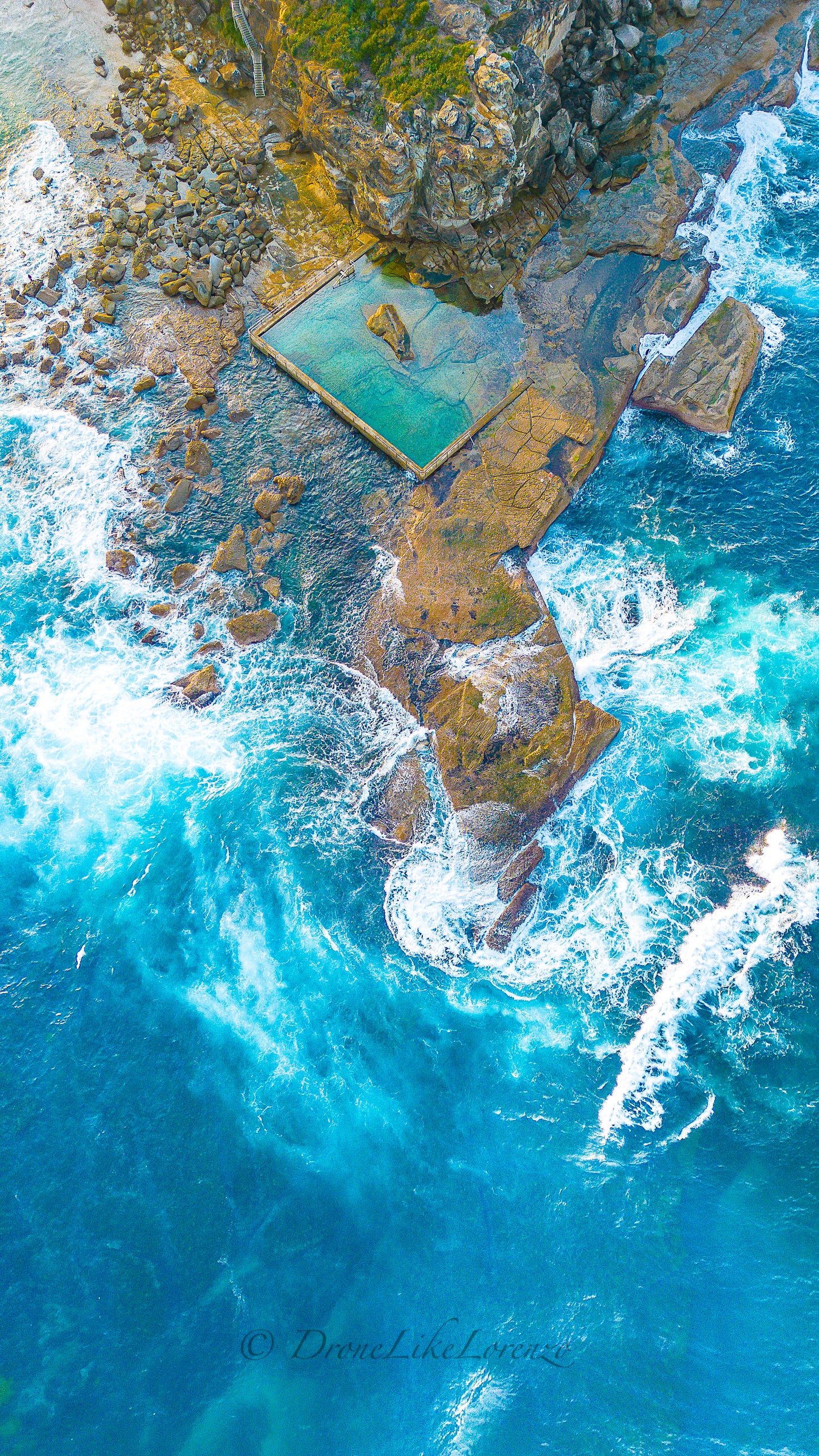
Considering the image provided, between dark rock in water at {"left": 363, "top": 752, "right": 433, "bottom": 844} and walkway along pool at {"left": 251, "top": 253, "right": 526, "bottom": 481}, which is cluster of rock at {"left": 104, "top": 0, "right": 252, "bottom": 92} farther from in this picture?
dark rock in water at {"left": 363, "top": 752, "right": 433, "bottom": 844}

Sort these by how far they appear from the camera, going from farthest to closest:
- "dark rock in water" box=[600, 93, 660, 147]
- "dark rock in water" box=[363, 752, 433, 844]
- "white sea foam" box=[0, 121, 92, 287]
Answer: "white sea foam" box=[0, 121, 92, 287], "dark rock in water" box=[600, 93, 660, 147], "dark rock in water" box=[363, 752, 433, 844]

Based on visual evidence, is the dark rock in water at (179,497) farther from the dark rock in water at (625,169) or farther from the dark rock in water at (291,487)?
the dark rock in water at (625,169)

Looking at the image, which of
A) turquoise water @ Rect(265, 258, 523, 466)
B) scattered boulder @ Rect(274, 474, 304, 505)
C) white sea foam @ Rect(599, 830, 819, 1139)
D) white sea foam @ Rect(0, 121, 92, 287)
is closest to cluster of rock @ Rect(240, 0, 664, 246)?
turquoise water @ Rect(265, 258, 523, 466)

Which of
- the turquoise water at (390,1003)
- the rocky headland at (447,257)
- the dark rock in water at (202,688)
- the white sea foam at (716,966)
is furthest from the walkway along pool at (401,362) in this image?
the white sea foam at (716,966)

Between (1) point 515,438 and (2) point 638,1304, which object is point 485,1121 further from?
(1) point 515,438

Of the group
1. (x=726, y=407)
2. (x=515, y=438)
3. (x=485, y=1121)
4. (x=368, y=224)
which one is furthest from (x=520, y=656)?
(x=368, y=224)

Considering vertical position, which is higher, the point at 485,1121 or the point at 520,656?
the point at 520,656
